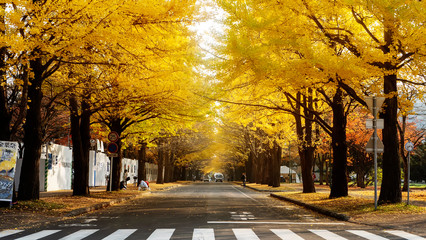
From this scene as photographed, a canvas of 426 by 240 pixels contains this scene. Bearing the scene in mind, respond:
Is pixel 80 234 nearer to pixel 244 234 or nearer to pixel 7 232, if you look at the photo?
pixel 7 232

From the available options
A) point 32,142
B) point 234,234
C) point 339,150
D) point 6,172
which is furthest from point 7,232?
point 339,150

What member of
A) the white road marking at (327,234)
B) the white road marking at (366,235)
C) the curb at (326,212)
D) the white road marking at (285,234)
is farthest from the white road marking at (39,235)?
the curb at (326,212)

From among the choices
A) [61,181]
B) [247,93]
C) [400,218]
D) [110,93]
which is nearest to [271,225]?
[400,218]

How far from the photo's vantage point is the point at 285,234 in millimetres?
10102

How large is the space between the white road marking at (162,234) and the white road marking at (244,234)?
1.37 m

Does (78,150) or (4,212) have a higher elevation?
(78,150)

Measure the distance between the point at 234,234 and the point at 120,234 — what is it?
93.5 inches

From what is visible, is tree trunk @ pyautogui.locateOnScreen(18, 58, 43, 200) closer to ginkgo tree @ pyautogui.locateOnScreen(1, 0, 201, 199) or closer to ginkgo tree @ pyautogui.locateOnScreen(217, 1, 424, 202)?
ginkgo tree @ pyautogui.locateOnScreen(1, 0, 201, 199)

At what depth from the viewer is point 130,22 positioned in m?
12.3

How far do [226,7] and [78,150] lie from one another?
10827mm

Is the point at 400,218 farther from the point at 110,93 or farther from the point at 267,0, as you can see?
the point at 110,93

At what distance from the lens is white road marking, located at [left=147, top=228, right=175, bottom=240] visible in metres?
9.22

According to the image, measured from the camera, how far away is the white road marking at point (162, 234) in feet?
30.3

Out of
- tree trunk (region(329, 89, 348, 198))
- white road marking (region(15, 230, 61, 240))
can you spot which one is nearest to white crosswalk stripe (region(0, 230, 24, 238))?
white road marking (region(15, 230, 61, 240))
